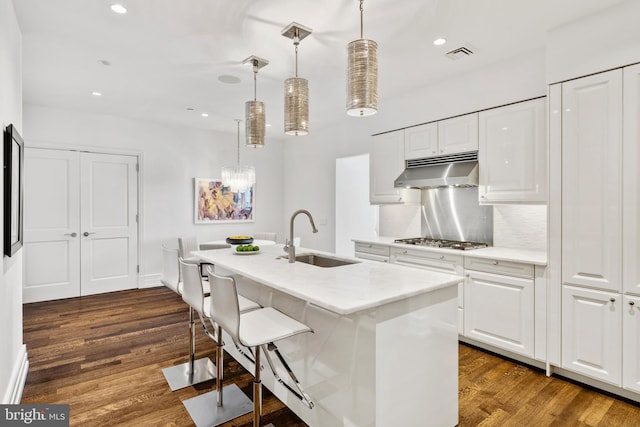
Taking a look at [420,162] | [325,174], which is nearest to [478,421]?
[420,162]

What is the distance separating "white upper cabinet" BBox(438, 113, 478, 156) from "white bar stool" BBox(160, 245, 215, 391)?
288 centimetres

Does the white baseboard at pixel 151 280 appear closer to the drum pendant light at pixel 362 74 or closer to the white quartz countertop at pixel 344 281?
the white quartz countertop at pixel 344 281

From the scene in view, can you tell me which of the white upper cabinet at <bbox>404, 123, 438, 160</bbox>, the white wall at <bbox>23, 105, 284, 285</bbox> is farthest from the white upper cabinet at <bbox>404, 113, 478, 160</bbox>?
the white wall at <bbox>23, 105, 284, 285</bbox>

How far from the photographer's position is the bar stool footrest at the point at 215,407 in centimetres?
222

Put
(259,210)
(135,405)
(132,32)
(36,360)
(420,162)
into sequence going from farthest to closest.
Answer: (259,210)
(420,162)
(36,360)
(132,32)
(135,405)

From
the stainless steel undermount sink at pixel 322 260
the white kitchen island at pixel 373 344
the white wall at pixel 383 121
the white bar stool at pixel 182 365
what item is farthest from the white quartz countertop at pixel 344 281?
the white wall at pixel 383 121

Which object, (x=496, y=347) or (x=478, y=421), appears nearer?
(x=478, y=421)

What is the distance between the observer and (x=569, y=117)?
261 centimetres

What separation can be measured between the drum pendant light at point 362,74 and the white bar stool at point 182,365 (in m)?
1.97

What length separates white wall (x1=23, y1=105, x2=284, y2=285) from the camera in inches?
198

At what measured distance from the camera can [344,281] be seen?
1.98 m

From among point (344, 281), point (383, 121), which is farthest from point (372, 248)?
point (344, 281)

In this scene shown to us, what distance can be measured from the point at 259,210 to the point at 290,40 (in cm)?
440

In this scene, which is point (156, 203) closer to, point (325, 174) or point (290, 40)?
point (325, 174)
